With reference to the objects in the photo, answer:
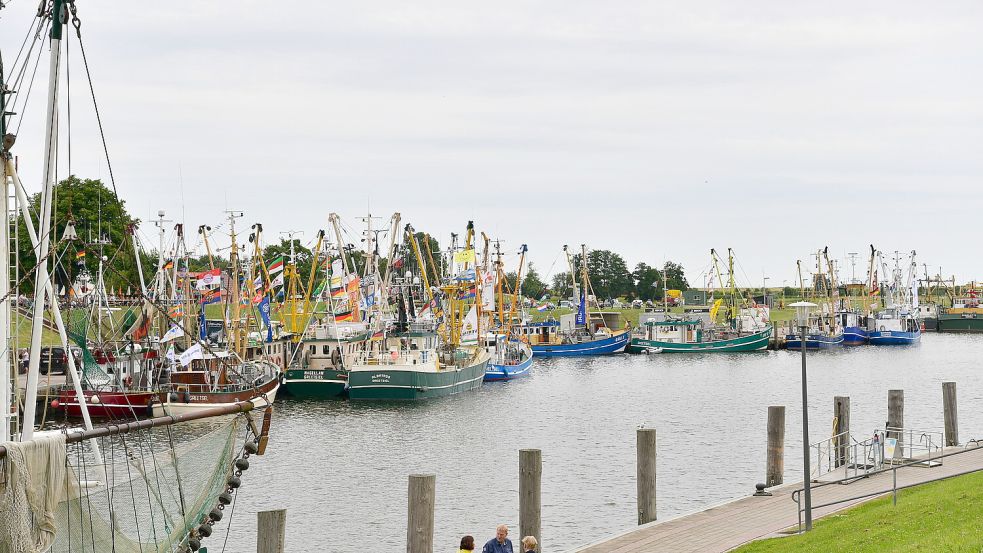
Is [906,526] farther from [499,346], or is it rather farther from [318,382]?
[499,346]

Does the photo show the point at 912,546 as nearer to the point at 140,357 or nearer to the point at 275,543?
the point at 275,543

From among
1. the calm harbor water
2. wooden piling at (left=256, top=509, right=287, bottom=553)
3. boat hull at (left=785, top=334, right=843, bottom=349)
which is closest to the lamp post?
the calm harbor water

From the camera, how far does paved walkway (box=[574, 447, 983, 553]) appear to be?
2470 centimetres

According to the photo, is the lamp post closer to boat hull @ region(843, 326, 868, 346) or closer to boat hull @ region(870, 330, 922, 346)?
boat hull @ region(843, 326, 868, 346)

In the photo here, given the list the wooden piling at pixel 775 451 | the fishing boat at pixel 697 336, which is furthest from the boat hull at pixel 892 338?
the wooden piling at pixel 775 451

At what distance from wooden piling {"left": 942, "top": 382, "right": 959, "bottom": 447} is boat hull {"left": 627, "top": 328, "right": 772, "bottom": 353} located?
89.4 m

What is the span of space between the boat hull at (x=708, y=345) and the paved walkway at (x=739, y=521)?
325 ft

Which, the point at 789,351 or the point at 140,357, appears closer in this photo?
the point at 140,357

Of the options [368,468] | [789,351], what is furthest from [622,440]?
[789,351]

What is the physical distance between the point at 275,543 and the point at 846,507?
13638 millimetres

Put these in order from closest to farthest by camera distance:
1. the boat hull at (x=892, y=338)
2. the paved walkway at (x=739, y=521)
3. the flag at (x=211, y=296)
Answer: the paved walkway at (x=739, y=521) → the flag at (x=211, y=296) → the boat hull at (x=892, y=338)

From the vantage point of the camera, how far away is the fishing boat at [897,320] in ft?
470

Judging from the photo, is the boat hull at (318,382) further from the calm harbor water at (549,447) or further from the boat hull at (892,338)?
the boat hull at (892,338)

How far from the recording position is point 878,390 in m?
81.1
